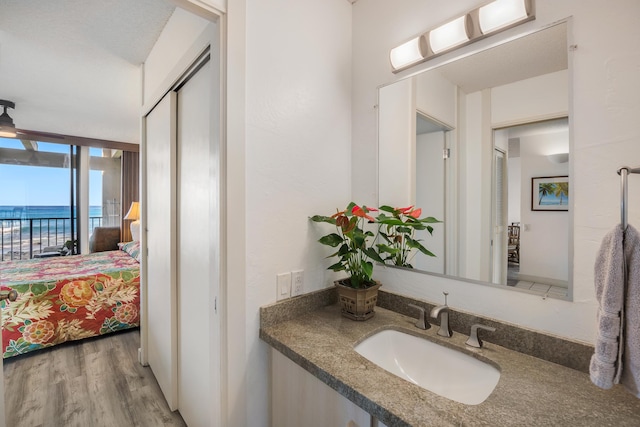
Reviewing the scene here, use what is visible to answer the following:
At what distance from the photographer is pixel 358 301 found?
1.17 m

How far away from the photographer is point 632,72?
76cm

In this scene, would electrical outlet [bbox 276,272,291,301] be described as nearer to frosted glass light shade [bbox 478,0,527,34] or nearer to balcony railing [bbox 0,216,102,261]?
frosted glass light shade [bbox 478,0,527,34]

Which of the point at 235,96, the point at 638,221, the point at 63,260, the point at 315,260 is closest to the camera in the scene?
the point at 638,221

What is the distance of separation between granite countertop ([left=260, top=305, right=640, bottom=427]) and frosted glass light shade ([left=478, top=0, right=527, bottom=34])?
110 centimetres

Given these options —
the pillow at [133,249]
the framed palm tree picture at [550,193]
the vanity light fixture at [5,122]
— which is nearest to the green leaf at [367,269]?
the framed palm tree picture at [550,193]

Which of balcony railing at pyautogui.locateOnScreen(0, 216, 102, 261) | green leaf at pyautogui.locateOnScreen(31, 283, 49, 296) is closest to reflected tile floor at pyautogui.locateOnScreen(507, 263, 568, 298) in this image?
green leaf at pyautogui.locateOnScreen(31, 283, 49, 296)

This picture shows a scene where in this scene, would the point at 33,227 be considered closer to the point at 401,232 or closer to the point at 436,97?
the point at 401,232

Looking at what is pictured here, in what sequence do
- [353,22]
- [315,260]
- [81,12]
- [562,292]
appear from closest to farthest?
[562,292] → [315,260] → [353,22] → [81,12]

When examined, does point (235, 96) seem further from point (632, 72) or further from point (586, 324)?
point (586, 324)

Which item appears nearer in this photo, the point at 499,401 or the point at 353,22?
the point at 499,401

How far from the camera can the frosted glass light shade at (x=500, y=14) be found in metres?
0.94

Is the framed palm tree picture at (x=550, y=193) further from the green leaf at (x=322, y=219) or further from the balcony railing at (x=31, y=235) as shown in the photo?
the balcony railing at (x=31, y=235)

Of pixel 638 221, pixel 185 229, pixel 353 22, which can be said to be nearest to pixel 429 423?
pixel 638 221

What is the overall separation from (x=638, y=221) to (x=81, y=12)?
269 cm
